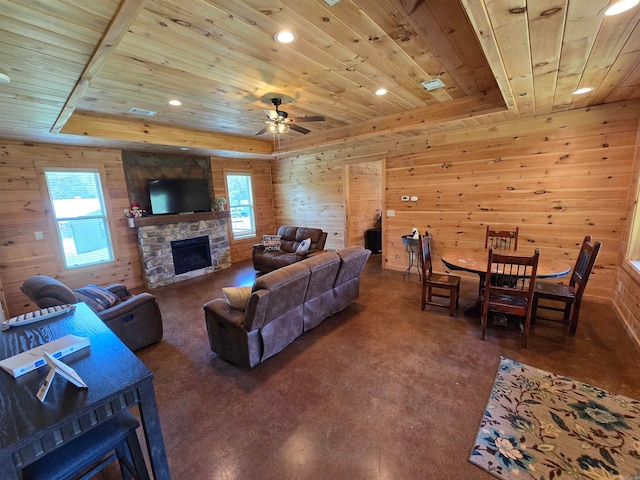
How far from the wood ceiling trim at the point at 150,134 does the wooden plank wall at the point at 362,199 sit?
2.33 meters

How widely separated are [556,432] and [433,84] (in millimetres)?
3265

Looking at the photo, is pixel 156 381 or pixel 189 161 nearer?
pixel 156 381

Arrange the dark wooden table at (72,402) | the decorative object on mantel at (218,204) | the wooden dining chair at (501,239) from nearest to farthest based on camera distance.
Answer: the dark wooden table at (72,402), the wooden dining chair at (501,239), the decorative object on mantel at (218,204)

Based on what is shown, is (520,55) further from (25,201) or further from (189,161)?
(25,201)

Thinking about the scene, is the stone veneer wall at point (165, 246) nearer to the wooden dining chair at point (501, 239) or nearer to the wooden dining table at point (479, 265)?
the wooden dining table at point (479, 265)

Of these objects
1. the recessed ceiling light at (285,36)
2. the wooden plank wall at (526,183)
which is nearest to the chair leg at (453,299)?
the wooden plank wall at (526,183)

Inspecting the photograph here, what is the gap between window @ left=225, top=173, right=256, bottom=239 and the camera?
6523mm

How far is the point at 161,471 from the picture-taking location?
1329mm

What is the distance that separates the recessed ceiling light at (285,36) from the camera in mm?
1931

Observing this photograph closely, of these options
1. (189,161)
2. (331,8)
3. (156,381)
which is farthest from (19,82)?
(189,161)

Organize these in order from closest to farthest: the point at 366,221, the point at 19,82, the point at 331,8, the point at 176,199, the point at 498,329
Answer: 1. the point at 331,8
2. the point at 19,82
3. the point at 498,329
4. the point at 176,199
5. the point at 366,221

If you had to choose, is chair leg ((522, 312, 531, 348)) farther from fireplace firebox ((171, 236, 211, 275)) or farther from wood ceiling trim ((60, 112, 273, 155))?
fireplace firebox ((171, 236, 211, 275))

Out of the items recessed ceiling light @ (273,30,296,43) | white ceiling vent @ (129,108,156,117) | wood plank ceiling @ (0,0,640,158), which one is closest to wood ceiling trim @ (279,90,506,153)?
wood plank ceiling @ (0,0,640,158)

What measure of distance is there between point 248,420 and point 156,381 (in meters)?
1.04
